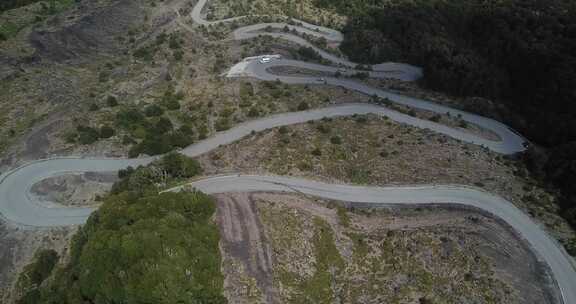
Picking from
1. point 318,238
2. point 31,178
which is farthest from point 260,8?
point 318,238

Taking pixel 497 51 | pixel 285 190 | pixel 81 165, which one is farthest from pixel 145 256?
pixel 497 51

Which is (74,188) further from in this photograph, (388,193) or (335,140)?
(388,193)

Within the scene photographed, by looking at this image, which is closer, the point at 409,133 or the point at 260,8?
the point at 409,133

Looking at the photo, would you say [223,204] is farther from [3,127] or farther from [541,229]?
[3,127]

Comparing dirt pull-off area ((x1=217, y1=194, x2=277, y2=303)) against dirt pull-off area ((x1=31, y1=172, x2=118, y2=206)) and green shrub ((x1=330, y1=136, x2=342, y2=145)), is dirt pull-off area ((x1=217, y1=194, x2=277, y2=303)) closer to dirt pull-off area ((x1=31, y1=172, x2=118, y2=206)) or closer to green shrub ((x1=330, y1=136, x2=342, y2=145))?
green shrub ((x1=330, y1=136, x2=342, y2=145))

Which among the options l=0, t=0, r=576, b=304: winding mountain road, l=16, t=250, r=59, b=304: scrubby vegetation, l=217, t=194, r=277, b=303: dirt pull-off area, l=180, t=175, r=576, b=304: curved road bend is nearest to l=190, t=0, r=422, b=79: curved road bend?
l=0, t=0, r=576, b=304: winding mountain road

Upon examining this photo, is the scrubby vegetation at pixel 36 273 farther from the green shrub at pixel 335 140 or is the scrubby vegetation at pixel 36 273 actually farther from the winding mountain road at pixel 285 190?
the green shrub at pixel 335 140

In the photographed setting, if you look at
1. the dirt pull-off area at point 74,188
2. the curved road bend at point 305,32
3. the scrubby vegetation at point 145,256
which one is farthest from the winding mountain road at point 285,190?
the curved road bend at point 305,32
